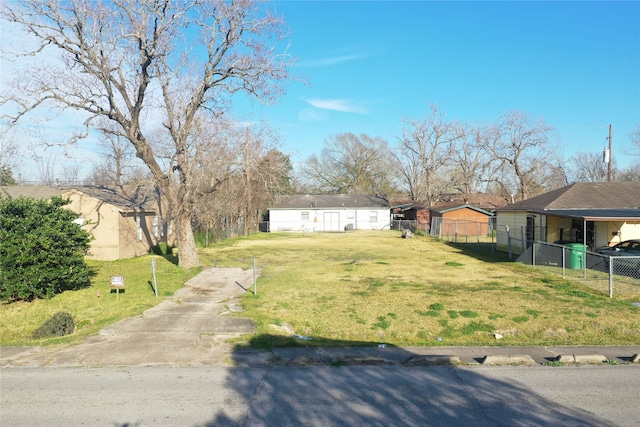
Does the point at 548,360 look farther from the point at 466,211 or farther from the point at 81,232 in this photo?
the point at 466,211

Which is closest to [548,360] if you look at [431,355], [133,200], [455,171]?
[431,355]

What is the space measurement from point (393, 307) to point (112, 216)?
16648 millimetres

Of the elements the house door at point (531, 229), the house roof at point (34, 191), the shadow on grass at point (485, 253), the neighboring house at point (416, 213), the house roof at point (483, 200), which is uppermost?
the house roof at point (483, 200)

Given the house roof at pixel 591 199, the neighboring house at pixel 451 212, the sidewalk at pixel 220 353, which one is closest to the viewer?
the sidewalk at pixel 220 353

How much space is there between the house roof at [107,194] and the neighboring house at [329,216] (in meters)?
24.3

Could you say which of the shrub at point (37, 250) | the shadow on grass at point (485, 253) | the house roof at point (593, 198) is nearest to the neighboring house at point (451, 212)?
the shadow on grass at point (485, 253)

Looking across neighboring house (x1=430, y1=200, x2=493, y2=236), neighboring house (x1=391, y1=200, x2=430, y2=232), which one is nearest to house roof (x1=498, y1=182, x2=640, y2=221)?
neighboring house (x1=430, y1=200, x2=493, y2=236)

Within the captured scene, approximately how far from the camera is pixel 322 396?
659 cm

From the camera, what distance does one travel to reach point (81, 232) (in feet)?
49.2

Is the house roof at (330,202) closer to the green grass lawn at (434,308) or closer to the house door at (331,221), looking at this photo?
the house door at (331,221)

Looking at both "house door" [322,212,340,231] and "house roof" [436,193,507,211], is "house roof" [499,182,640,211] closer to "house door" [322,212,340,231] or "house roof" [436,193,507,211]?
"house door" [322,212,340,231]

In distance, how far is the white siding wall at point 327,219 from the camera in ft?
168

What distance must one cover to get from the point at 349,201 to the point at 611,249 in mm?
35126

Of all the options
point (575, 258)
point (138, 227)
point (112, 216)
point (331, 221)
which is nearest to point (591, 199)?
point (575, 258)
